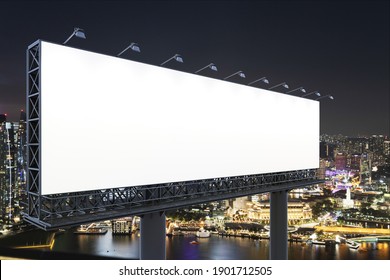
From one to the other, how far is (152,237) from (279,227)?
3.13m

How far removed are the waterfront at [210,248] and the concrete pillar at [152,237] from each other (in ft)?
44.3

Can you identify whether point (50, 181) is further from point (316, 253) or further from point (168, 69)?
point (316, 253)

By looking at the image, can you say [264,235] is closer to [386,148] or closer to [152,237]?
[386,148]

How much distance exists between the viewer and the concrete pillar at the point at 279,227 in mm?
6402

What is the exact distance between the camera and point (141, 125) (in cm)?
386

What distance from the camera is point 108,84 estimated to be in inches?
138

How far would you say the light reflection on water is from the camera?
19547 mm

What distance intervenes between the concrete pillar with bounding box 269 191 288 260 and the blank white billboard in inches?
36.2

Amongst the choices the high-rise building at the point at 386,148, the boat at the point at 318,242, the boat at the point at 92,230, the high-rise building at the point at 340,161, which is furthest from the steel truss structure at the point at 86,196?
the high-rise building at the point at 340,161

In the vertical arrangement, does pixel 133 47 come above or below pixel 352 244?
above

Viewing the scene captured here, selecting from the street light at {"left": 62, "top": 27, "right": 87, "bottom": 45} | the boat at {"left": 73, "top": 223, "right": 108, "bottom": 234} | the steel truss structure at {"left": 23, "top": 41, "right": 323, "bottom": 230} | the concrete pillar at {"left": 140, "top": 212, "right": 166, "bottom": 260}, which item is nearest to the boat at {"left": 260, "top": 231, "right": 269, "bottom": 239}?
the boat at {"left": 73, "top": 223, "right": 108, "bottom": 234}

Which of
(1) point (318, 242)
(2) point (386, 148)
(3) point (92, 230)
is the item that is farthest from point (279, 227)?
(2) point (386, 148)

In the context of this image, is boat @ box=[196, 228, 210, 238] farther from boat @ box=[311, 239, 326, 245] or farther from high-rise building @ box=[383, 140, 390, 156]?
high-rise building @ box=[383, 140, 390, 156]

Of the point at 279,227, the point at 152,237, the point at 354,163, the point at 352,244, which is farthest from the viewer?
the point at 354,163
